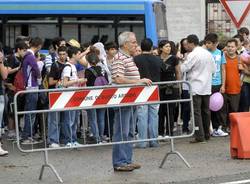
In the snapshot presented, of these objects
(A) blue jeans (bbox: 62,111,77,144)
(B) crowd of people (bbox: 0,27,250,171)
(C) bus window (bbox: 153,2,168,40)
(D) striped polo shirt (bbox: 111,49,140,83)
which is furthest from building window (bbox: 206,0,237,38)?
(D) striped polo shirt (bbox: 111,49,140,83)

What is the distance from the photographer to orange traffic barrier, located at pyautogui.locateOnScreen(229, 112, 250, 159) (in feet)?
36.7

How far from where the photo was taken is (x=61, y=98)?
9.99 m

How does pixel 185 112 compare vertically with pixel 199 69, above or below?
below

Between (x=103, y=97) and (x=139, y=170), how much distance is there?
127 cm

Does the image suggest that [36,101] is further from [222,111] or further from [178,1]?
[178,1]

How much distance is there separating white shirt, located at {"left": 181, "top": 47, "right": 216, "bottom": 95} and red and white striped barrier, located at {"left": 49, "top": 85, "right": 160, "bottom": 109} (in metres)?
2.60

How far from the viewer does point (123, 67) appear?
1032cm

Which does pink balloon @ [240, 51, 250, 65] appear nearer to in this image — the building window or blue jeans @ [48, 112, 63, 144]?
blue jeans @ [48, 112, 63, 144]

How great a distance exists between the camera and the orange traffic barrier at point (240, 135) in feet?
36.7

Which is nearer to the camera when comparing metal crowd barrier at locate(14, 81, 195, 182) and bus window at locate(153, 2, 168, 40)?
metal crowd barrier at locate(14, 81, 195, 182)

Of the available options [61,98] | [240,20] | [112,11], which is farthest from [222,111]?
[112,11]

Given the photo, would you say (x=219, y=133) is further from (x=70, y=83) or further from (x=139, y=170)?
(x=139, y=170)

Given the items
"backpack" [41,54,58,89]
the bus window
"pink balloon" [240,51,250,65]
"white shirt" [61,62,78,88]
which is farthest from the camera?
the bus window

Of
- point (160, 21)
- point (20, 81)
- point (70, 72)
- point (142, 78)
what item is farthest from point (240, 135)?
point (160, 21)
